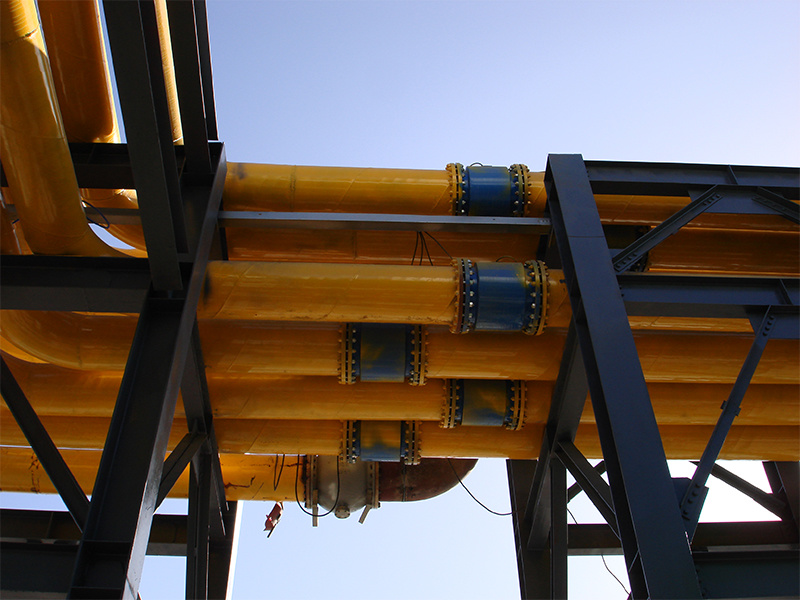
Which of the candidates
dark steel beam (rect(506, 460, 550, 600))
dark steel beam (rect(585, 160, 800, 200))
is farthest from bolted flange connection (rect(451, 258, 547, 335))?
dark steel beam (rect(506, 460, 550, 600))

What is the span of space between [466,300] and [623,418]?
160cm

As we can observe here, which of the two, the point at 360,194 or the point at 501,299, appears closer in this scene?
the point at 501,299

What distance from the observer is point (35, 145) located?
4035mm

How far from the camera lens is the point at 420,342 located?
5.50m

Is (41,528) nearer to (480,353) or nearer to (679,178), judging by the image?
(480,353)

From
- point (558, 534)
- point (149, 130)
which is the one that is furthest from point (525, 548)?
point (149, 130)

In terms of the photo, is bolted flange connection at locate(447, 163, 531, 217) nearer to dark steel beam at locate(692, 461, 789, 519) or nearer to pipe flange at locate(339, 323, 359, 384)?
pipe flange at locate(339, 323, 359, 384)

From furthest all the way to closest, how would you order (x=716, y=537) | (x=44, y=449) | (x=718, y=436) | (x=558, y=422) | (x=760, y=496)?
(x=760, y=496) < (x=716, y=537) < (x=558, y=422) < (x=44, y=449) < (x=718, y=436)

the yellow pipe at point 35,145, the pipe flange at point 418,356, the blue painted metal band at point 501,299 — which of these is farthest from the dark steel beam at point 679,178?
the yellow pipe at point 35,145

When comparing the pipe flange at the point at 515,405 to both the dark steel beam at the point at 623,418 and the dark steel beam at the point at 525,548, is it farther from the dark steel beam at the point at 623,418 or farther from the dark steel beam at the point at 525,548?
the dark steel beam at the point at 623,418

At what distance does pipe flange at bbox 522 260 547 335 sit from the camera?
5.05m

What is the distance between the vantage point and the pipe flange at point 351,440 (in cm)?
634

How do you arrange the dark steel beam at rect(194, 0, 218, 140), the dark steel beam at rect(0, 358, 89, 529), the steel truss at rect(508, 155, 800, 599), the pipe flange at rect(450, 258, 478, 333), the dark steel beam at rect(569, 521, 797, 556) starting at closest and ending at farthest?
the steel truss at rect(508, 155, 800, 599) < the dark steel beam at rect(0, 358, 89, 529) < the pipe flange at rect(450, 258, 478, 333) < the dark steel beam at rect(194, 0, 218, 140) < the dark steel beam at rect(569, 521, 797, 556)

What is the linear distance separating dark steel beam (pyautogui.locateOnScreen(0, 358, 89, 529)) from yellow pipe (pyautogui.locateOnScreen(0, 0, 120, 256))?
39.2 inches
